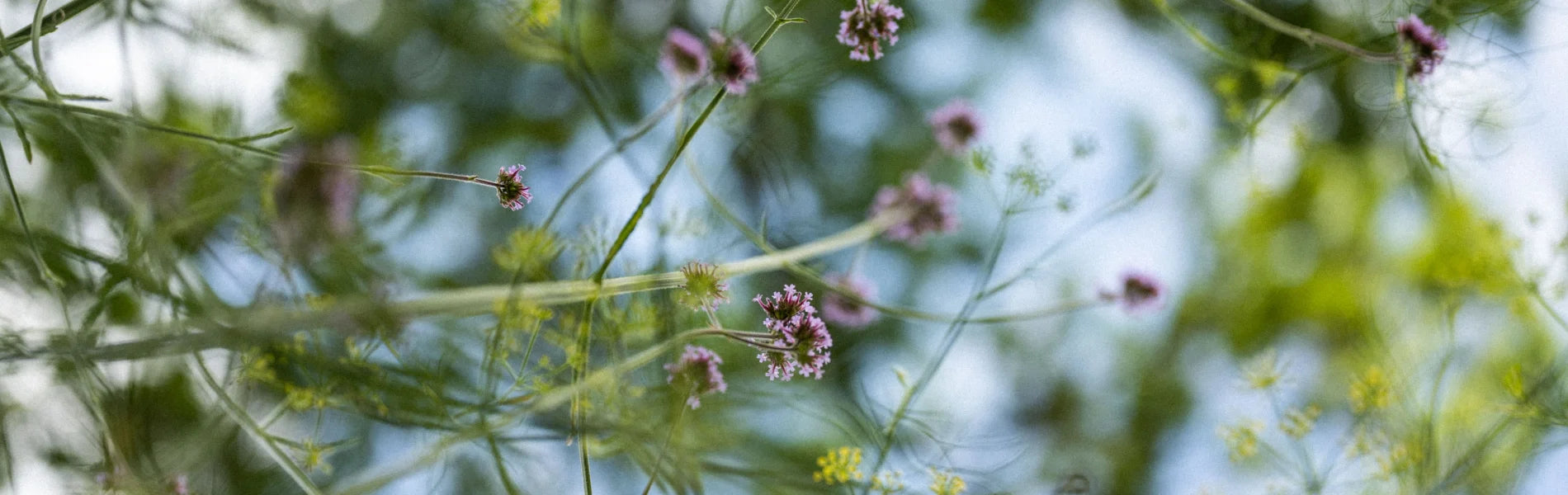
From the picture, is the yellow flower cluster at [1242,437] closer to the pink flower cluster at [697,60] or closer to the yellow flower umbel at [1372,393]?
the yellow flower umbel at [1372,393]

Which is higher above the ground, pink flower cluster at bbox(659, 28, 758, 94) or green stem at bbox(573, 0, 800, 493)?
pink flower cluster at bbox(659, 28, 758, 94)

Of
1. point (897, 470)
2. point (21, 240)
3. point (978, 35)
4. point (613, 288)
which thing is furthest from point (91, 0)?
point (978, 35)

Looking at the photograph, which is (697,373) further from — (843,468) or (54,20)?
(54,20)

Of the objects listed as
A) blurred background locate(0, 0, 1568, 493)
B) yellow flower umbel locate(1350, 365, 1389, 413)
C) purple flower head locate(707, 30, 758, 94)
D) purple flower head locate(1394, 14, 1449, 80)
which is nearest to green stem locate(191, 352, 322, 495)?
blurred background locate(0, 0, 1568, 493)

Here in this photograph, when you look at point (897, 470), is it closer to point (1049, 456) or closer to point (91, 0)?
point (91, 0)

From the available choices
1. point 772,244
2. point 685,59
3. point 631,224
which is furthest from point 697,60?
point 631,224

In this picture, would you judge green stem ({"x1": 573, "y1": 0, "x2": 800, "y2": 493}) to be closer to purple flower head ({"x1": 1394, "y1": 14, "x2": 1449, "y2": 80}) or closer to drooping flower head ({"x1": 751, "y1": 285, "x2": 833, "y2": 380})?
drooping flower head ({"x1": 751, "y1": 285, "x2": 833, "y2": 380})

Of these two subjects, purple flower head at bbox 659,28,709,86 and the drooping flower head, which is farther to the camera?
purple flower head at bbox 659,28,709,86
